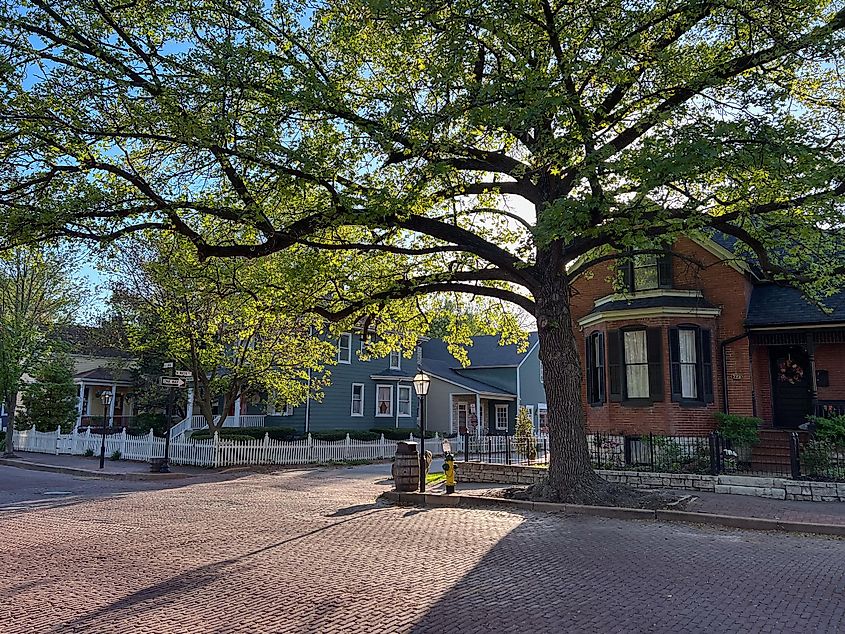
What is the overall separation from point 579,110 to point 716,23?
331 cm

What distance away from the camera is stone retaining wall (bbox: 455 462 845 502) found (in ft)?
42.8

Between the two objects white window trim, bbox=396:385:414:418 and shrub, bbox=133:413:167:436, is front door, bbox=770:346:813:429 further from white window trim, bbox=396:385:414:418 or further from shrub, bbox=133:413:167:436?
shrub, bbox=133:413:167:436

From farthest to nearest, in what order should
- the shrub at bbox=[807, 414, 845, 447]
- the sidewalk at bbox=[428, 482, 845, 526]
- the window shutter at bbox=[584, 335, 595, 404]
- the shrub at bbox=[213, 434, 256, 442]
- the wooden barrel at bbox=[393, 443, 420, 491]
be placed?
the shrub at bbox=[213, 434, 256, 442] < the window shutter at bbox=[584, 335, 595, 404] < the wooden barrel at bbox=[393, 443, 420, 491] < the shrub at bbox=[807, 414, 845, 447] < the sidewalk at bbox=[428, 482, 845, 526]

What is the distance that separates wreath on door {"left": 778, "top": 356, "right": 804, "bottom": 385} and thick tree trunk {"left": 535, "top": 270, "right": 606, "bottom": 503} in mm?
8741

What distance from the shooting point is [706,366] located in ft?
59.5

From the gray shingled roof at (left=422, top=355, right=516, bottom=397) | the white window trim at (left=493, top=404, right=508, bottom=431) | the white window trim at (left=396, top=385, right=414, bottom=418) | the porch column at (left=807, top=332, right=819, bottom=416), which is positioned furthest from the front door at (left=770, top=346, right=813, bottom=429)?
the white window trim at (left=493, top=404, right=508, bottom=431)

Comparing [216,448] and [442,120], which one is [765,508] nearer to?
[442,120]

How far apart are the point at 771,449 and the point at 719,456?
9.13ft

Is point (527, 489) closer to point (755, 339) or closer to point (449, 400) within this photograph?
point (755, 339)

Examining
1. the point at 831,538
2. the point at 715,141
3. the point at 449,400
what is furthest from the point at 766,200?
the point at 449,400

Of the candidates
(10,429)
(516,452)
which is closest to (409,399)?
(516,452)

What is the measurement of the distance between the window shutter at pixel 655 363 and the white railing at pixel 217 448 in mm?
13303

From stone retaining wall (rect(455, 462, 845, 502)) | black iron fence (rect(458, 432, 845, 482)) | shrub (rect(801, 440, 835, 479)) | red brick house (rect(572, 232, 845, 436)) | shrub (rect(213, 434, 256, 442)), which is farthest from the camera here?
shrub (rect(213, 434, 256, 442))

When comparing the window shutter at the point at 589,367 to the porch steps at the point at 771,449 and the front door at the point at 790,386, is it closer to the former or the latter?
the porch steps at the point at 771,449
